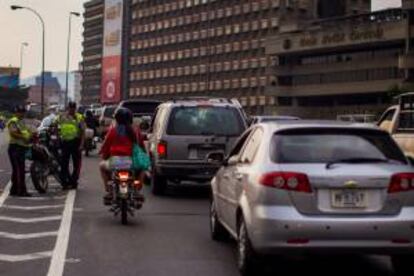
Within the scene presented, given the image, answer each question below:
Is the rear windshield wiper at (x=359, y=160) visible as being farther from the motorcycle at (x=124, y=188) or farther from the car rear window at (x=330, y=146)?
the motorcycle at (x=124, y=188)

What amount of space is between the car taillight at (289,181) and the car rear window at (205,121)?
829cm

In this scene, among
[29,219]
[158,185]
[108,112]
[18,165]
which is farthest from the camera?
[108,112]

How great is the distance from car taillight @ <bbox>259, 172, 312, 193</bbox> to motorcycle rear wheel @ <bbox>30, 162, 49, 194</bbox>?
957 cm

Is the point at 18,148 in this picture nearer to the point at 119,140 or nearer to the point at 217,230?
the point at 119,140

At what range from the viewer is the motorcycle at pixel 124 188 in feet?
40.2

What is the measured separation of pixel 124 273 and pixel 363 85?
105 m

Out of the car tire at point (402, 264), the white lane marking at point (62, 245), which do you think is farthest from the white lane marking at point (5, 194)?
the car tire at point (402, 264)

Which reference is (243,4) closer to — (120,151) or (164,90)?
(164,90)

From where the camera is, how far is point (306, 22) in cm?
12256

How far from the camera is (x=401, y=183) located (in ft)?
26.3

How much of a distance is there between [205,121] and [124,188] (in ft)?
14.7

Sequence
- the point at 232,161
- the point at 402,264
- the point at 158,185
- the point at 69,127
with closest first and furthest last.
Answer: the point at 402,264, the point at 232,161, the point at 158,185, the point at 69,127

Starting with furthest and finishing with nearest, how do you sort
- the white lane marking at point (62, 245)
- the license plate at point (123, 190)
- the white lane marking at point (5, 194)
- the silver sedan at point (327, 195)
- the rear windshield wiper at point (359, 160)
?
the white lane marking at point (5, 194) → the license plate at point (123, 190) → the white lane marking at point (62, 245) → the rear windshield wiper at point (359, 160) → the silver sedan at point (327, 195)

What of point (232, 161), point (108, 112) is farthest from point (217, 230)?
point (108, 112)
